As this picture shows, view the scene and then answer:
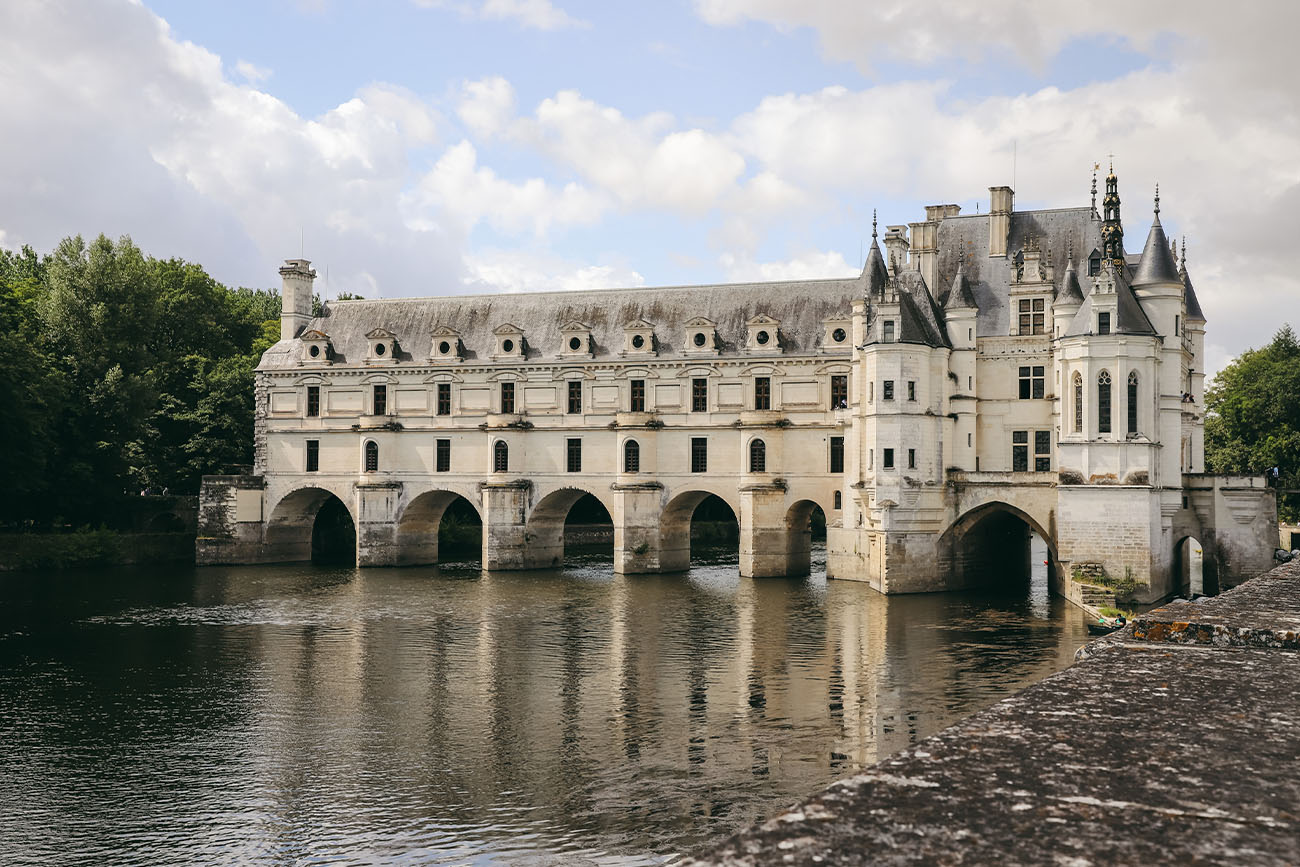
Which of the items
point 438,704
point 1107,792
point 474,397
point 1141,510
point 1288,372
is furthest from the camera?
point 1288,372

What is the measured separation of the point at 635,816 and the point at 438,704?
31.8ft

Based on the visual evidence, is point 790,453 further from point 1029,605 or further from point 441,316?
point 441,316

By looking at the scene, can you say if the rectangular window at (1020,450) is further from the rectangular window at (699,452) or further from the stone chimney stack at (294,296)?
the stone chimney stack at (294,296)

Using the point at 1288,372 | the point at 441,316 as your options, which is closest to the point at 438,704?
the point at 441,316

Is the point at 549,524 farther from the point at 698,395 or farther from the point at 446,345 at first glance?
the point at 446,345

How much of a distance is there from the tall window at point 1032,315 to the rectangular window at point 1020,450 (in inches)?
165

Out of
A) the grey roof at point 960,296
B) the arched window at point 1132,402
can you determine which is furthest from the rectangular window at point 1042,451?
the arched window at point 1132,402

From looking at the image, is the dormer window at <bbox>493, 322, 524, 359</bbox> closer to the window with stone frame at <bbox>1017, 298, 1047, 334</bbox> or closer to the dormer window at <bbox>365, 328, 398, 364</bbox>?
the dormer window at <bbox>365, 328, 398, 364</bbox>

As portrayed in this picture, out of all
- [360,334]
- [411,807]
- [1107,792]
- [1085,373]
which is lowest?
[411,807]

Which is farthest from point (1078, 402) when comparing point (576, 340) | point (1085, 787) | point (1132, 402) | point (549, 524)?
point (1085, 787)

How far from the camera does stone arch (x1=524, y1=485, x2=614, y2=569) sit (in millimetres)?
56344

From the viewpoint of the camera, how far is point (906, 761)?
203 inches

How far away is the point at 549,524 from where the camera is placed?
57.9 m

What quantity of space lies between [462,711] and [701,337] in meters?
31.6
